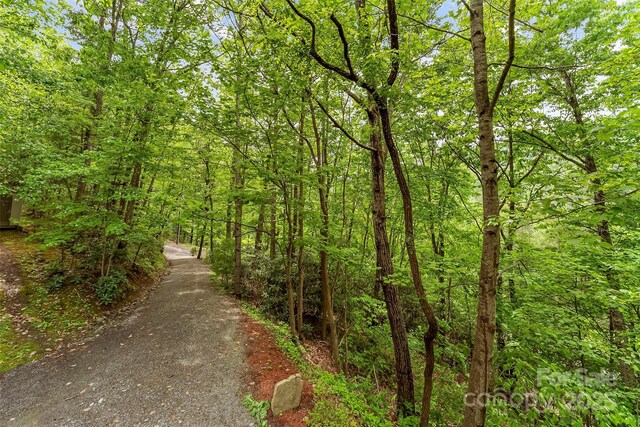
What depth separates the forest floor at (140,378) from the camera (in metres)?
3.79

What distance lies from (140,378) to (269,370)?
7.38ft

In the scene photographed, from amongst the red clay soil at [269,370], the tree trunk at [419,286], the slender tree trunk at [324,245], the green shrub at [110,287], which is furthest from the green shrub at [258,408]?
the green shrub at [110,287]

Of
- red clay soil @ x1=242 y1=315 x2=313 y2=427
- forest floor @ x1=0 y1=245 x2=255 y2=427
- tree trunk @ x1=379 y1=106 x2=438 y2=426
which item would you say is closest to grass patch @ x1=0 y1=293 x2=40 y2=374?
forest floor @ x1=0 y1=245 x2=255 y2=427

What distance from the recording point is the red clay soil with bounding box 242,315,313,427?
3.91 m

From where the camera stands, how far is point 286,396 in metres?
4.05

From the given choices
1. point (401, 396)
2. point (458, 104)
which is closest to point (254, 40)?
point (458, 104)

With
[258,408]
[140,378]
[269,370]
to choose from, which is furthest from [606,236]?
[140,378]

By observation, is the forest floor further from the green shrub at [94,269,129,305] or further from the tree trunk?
the tree trunk

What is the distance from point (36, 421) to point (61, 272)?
16.6ft

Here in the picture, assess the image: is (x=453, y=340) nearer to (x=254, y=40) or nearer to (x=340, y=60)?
(x=340, y=60)

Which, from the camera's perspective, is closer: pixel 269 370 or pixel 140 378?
pixel 140 378

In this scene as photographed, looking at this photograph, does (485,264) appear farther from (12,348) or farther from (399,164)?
(12,348)

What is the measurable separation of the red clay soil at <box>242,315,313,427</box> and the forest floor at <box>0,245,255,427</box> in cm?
18

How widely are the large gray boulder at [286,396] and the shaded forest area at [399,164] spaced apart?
0.38 meters
